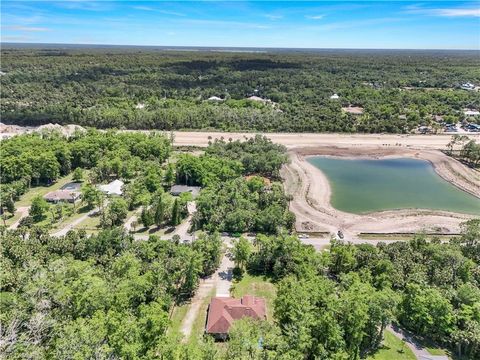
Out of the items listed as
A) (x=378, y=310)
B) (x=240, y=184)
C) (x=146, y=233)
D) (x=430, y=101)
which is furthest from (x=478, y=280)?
(x=430, y=101)

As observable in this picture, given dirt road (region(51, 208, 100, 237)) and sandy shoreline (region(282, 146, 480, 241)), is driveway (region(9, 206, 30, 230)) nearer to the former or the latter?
dirt road (region(51, 208, 100, 237))

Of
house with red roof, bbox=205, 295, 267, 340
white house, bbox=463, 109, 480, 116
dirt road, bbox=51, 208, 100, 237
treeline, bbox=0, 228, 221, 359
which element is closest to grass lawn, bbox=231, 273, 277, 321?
house with red roof, bbox=205, 295, 267, 340

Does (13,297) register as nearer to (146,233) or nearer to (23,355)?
(23,355)

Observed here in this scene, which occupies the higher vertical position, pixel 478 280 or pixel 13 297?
pixel 13 297

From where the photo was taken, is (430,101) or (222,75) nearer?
(430,101)

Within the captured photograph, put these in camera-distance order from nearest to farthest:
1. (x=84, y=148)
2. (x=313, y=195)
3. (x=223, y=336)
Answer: (x=223, y=336) → (x=313, y=195) → (x=84, y=148)

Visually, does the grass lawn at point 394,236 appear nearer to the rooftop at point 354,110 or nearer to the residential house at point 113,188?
the residential house at point 113,188

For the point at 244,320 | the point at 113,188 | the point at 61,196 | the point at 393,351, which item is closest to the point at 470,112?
the point at 393,351
